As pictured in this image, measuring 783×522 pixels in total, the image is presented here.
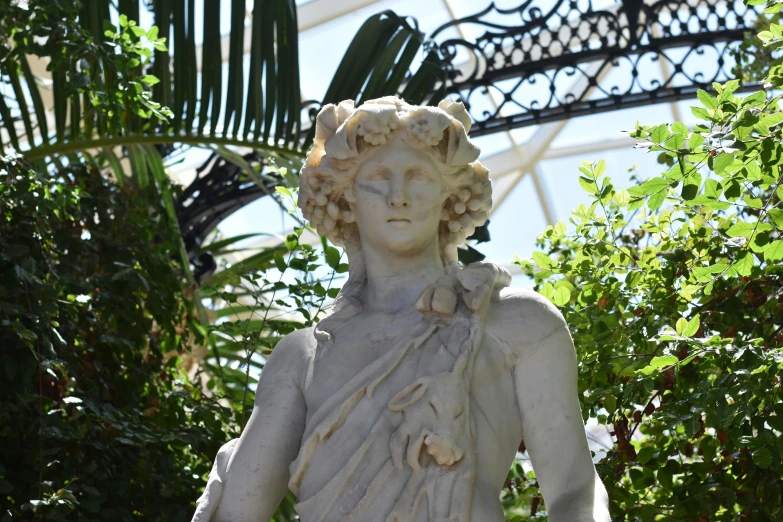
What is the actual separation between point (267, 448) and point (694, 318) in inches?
54.9

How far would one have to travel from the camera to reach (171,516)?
512cm

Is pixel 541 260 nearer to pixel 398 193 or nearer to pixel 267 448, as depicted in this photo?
pixel 398 193

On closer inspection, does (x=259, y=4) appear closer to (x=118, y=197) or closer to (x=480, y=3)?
(x=118, y=197)

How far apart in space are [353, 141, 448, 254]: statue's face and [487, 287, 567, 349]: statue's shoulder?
0.25 metres

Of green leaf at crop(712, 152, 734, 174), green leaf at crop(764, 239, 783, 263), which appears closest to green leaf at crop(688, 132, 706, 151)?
green leaf at crop(712, 152, 734, 174)

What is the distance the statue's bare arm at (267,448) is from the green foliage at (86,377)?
5.04 feet

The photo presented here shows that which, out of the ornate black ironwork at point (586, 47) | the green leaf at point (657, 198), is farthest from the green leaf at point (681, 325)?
the ornate black ironwork at point (586, 47)

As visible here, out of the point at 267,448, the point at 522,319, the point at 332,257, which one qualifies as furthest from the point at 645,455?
the point at 267,448

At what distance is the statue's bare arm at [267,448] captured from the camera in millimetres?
3086

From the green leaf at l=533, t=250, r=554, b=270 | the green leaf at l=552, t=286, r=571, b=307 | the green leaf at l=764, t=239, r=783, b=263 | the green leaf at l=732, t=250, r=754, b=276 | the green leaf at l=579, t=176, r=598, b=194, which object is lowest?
the green leaf at l=764, t=239, r=783, b=263

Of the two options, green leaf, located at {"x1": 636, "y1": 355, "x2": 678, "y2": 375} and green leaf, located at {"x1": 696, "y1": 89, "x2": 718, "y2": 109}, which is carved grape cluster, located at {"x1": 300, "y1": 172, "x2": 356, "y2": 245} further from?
green leaf, located at {"x1": 696, "y1": 89, "x2": 718, "y2": 109}

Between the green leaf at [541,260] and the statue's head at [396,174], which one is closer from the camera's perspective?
the statue's head at [396,174]

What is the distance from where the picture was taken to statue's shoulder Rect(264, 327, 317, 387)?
323 cm

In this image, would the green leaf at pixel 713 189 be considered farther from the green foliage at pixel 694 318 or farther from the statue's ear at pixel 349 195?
the statue's ear at pixel 349 195
